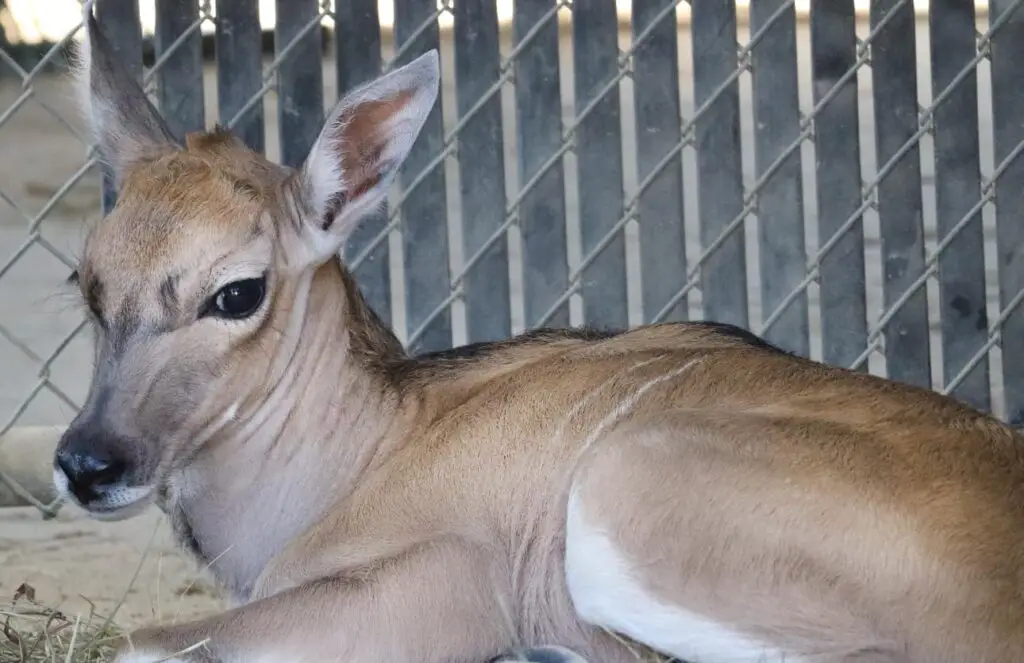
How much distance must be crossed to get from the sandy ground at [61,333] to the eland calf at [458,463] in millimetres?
1360

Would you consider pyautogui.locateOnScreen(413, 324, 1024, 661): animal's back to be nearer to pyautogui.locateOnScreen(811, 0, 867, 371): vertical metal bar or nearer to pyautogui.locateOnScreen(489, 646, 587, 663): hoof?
pyautogui.locateOnScreen(489, 646, 587, 663): hoof

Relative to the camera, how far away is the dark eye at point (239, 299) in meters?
3.13

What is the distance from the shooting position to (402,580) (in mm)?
2932

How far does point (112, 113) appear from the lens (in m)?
3.57

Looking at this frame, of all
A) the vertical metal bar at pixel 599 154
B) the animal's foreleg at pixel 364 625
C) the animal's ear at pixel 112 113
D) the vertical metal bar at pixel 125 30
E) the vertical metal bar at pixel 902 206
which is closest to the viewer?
the animal's foreleg at pixel 364 625

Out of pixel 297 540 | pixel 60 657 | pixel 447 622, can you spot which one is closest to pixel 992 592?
pixel 447 622

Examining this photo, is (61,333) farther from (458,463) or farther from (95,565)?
(458,463)

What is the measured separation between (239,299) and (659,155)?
1.88 m

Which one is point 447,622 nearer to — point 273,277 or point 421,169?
point 273,277

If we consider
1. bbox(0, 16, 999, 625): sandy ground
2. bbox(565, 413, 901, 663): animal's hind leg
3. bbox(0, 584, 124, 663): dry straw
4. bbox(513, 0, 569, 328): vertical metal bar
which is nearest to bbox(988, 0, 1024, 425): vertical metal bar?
bbox(0, 16, 999, 625): sandy ground

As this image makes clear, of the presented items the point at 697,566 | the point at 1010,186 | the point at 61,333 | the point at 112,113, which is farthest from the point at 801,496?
the point at 61,333

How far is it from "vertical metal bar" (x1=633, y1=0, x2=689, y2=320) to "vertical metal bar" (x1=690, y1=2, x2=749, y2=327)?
0.08 metres

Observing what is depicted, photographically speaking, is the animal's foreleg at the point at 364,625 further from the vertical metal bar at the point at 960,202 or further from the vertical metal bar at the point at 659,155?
the vertical metal bar at the point at 960,202

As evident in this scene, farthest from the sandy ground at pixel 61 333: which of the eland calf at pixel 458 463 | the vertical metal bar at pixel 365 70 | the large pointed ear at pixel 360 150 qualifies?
the large pointed ear at pixel 360 150
